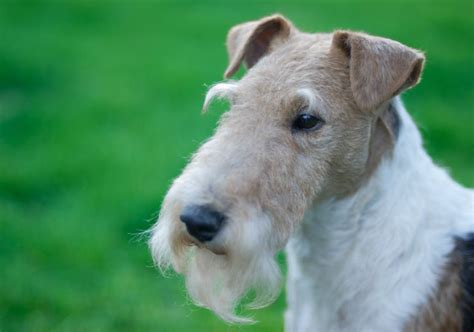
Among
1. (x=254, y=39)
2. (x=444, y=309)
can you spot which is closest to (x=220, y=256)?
(x=444, y=309)

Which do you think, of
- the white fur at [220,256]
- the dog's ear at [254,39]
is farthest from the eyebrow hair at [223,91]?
the dog's ear at [254,39]

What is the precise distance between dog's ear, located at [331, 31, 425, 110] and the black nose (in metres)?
0.88

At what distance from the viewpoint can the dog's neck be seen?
3.32m

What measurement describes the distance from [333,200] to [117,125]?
4744mm

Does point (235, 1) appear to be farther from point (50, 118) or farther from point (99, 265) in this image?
point (99, 265)

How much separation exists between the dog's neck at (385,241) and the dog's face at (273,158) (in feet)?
0.37

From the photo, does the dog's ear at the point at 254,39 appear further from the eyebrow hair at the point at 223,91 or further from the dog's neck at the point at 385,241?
the dog's neck at the point at 385,241

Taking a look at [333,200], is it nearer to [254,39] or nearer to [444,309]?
[444,309]

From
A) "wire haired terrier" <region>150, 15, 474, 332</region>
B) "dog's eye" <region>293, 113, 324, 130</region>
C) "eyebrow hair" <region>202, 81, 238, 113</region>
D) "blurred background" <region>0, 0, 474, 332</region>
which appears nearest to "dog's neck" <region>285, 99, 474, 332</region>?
"wire haired terrier" <region>150, 15, 474, 332</region>

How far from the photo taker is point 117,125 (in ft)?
25.6

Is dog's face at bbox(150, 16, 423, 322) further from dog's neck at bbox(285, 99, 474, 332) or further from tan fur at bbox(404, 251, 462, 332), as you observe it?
tan fur at bbox(404, 251, 462, 332)

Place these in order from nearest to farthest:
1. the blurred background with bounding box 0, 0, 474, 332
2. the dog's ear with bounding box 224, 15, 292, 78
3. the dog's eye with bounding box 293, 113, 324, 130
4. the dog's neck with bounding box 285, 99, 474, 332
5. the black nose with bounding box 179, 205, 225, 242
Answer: the black nose with bounding box 179, 205, 225, 242, the dog's eye with bounding box 293, 113, 324, 130, the dog's neck with bounding box 285, 99, 474, 332, the dog's ear with bounding box 224, 15, 292, 78, the blurred background with bounding box 0, 0, 474, 332

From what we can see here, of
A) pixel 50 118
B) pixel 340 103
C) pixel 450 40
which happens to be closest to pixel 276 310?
pixel 340 103

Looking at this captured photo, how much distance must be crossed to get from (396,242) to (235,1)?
364 inches
